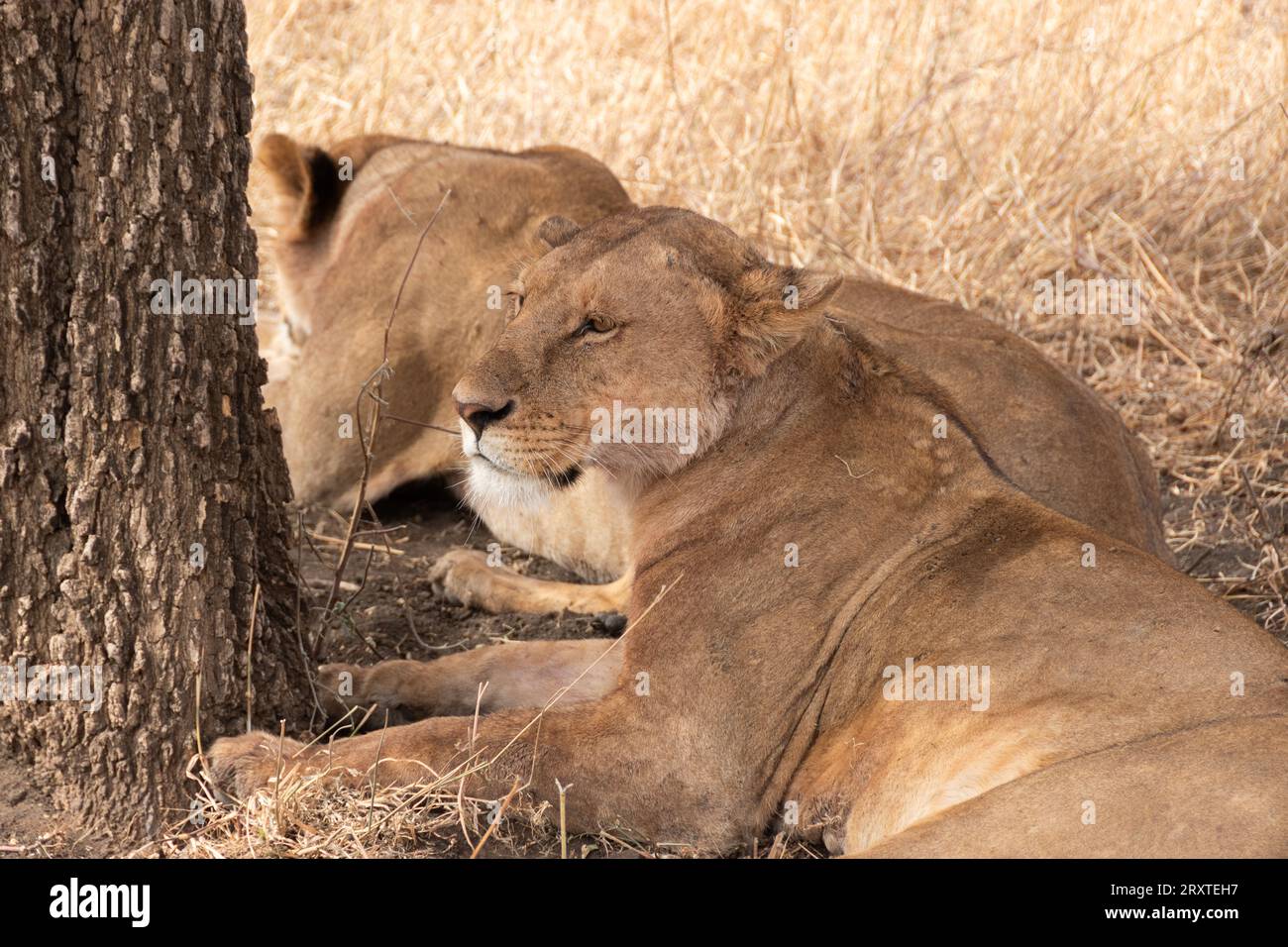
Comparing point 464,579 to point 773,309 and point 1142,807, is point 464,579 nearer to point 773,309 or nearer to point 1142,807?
point 773,309

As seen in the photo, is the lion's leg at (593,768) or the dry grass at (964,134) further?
the dry grass at (964,134)

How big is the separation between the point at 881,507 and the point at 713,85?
4983 mm

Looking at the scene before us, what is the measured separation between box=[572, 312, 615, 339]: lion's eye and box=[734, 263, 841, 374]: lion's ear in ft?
1.00

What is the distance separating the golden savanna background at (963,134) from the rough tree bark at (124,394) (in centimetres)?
364

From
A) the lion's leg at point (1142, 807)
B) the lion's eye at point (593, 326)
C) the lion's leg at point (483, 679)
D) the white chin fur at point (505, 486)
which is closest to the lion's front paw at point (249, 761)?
the lion's leg at point (483, 679)

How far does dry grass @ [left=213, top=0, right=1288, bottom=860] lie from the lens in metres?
6.51

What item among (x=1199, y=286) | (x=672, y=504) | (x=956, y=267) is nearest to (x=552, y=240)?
(x=672, y=504)

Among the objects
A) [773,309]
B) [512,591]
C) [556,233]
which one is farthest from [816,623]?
[512,591]

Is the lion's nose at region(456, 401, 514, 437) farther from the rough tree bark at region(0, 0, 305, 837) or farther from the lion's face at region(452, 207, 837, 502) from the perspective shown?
the rough tree bark at region(0, 0, 305, 837)

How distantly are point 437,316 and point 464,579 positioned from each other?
102 cm

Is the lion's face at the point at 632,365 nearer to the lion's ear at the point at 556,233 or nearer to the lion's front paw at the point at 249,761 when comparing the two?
the lion's ear at the point at 556,233

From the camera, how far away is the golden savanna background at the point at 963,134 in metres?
6.50

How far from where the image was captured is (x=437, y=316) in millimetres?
5312

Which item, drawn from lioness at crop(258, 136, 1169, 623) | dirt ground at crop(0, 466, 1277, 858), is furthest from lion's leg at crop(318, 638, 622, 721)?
lioness at crop(258, 136, 1169, 623)
